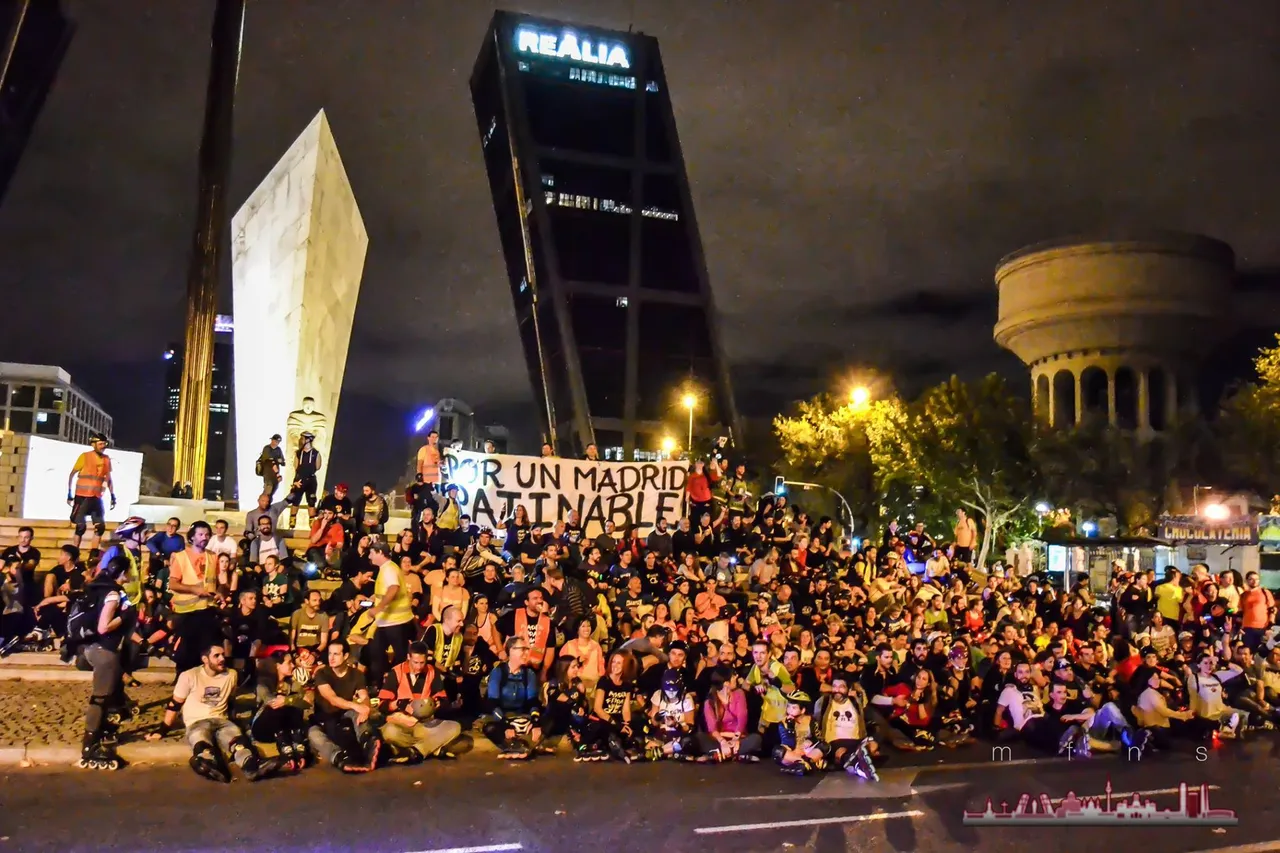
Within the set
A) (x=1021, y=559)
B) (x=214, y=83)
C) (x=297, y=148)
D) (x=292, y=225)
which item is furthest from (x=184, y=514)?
(x=1021, y=559)

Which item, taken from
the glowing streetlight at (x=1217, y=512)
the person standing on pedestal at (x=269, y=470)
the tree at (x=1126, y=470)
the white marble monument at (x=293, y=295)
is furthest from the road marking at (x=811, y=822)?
the tree at (x=1126, y=470)

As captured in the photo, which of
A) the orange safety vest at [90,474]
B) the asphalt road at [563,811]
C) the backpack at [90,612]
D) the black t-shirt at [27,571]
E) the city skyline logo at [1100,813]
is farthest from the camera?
the orange safety vest at [90,474]

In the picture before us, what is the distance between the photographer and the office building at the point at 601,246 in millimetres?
94250

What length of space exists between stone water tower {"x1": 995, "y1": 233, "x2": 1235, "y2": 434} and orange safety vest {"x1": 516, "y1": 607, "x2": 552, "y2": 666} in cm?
5876

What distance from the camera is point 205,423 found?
27359 mm

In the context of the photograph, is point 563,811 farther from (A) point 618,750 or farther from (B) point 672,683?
(B) point 672,683

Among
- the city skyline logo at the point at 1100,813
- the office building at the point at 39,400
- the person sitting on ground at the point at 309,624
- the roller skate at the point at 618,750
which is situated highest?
the office building at the point at 39,400

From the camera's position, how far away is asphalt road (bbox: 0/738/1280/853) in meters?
6.60

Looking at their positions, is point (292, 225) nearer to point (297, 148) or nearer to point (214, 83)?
point (297, 148)

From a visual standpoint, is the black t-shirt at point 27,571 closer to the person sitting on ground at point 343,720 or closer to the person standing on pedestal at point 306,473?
the person standing on pedestal at point 306,473

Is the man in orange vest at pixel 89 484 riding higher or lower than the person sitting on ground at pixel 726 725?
higher

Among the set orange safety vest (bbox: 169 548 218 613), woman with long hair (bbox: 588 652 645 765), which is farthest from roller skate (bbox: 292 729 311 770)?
woman with long hair (bbox: 588 652 645 765)

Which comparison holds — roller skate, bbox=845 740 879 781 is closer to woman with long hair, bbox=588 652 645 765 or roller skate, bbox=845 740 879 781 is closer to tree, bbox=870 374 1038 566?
woman with long hair, bbox=588 652 645 765

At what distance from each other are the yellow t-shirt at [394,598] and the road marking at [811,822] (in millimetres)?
4256
